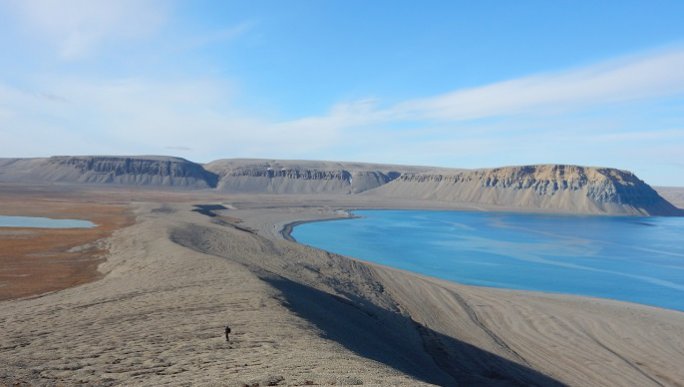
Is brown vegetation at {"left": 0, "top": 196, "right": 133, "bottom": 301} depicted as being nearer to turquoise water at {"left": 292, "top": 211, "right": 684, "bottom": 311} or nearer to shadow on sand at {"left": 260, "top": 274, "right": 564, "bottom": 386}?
shadow on sand at {"left": 260, "top": 274, "right": 564, "bottom": 386}

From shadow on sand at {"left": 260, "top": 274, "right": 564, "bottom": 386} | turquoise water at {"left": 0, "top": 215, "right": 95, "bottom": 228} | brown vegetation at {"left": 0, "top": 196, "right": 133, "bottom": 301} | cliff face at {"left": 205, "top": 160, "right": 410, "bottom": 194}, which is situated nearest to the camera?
shadow on sand at {"left": 260, "top": 274, "right": 564, "bottom": 386}

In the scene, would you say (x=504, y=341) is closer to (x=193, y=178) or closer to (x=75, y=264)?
(x=75, y=264)

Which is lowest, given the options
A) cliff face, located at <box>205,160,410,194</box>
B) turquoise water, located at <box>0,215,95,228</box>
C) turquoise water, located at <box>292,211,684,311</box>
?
turquoise water, located at <box>292,211,684,311</box>

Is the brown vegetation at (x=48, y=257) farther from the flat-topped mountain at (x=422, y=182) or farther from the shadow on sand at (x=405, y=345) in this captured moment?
the flat-topped mountain at (x=422, y=182)

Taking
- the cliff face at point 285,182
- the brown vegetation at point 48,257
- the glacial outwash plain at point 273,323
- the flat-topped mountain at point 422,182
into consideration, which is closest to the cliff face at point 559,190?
the flat-topped mountain at point 422,182

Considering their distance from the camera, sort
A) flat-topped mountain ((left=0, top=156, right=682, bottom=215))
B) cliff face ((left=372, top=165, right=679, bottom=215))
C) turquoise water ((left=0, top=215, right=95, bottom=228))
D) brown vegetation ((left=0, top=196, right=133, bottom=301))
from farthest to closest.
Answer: flat-topped mountain ((left=0, top=156, right=682, bottom=215)) → cliff face ((left=372, top=165, right=679, bottom=215)) → turquoise water ((left=0, top=215, right=95, bottom=228)) → brown vegetation ((left=0, top=196, right=133, bottom=301))

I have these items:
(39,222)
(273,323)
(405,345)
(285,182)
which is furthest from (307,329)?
(285,182)

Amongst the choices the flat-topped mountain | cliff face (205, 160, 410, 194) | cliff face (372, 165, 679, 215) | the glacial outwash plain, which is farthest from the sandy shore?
cliff face (205, 160, 410, 194)

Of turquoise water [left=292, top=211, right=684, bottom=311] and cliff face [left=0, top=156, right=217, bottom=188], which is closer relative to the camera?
turquoise water [left=292, top=211, right=684, bottom=311]
